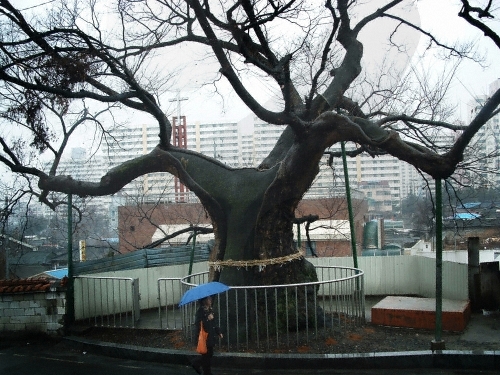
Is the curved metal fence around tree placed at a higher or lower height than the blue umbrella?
lower

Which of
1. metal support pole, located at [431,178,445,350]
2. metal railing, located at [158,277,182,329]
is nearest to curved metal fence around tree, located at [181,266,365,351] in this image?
metal railing, located at [158,277,182,329]

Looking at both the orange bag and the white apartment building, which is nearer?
the orange bag

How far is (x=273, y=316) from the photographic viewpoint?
9.67 metres

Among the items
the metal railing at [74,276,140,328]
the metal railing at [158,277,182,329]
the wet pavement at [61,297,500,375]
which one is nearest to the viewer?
the wet pavement at [61,297,500,375]

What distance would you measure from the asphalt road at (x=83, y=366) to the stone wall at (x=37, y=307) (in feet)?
1.92

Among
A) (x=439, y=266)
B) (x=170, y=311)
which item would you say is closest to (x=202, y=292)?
(x=439, y=266)

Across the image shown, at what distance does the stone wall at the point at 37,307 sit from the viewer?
11.4 meters

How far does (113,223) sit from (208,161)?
33026 millimetres

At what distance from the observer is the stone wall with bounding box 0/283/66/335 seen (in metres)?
11.4

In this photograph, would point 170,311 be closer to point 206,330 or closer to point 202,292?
point 206,330

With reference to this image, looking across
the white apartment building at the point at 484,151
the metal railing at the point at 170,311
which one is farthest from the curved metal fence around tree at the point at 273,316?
the white apartment building at the point at 484,151

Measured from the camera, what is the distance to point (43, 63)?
9547mm

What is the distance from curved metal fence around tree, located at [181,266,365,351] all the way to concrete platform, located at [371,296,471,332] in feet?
4.93

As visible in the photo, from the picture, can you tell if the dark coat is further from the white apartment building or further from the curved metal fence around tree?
the white apartment building
